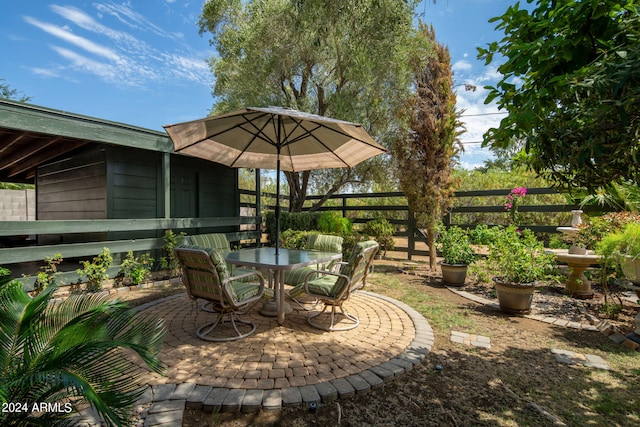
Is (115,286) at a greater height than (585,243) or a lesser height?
lesser

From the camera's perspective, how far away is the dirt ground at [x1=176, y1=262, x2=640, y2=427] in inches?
77.1

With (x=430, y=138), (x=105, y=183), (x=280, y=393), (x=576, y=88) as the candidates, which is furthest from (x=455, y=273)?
(x=105, y=183)

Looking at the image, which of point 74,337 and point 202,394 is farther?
point 202,394

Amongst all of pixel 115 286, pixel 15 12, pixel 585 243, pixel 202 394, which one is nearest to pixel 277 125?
pixel 202 394

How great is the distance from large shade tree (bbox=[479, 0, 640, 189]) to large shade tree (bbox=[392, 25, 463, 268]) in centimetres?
432

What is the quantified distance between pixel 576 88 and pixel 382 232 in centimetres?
644

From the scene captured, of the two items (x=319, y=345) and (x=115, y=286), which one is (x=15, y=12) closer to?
(x=115, y=286)

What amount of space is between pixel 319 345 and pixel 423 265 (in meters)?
5.00

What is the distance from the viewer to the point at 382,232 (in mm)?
7738

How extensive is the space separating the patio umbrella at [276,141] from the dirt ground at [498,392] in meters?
2.03

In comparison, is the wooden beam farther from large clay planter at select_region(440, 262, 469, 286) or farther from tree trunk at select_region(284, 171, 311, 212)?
large clay planter at select_region(440, 262, 469, 286)

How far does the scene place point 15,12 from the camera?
8680 mm

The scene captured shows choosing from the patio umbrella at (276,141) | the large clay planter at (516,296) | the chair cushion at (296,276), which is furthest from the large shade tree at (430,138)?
the chair cushion at (296,276)

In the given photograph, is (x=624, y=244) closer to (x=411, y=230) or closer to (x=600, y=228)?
(x=600, y=228)
